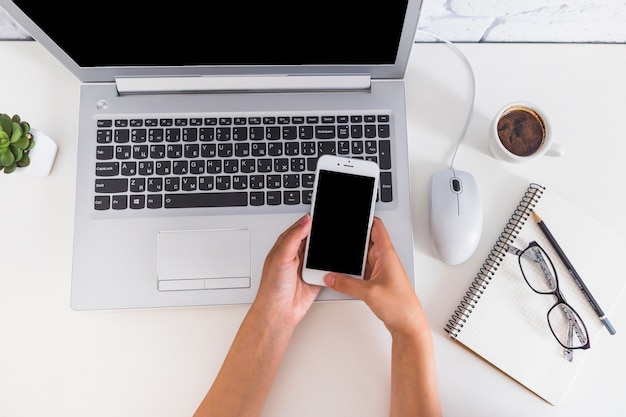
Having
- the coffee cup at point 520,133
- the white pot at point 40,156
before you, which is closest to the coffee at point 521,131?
the coffee cup at point 520,133

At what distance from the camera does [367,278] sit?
720mm

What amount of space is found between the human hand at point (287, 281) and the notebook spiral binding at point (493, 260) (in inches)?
8.3

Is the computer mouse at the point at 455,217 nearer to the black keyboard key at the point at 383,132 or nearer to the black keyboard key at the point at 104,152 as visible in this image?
the black keyboard key at the point at 383,132

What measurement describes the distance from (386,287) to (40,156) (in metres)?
0.53

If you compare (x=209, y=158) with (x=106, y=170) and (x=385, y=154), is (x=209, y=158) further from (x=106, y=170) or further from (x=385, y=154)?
(x=385, y=154)

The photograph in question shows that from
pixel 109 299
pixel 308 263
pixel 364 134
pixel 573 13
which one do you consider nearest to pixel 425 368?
pixel 308 263

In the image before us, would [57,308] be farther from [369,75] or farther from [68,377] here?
[369,75]

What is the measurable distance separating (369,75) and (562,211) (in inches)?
14.0

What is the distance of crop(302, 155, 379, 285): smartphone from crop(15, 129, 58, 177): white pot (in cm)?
40

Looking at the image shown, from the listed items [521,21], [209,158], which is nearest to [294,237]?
[209,158]

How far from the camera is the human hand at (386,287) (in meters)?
0.67

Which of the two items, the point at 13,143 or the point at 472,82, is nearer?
the point at 13,143

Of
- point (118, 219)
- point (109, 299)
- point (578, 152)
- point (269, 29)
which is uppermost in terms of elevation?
point (269, 29)

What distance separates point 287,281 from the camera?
69cm
